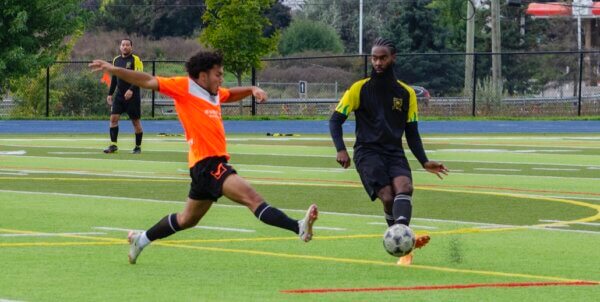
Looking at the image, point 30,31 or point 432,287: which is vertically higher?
point 30,31

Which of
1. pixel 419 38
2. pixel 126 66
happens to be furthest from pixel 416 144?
pixel 419 38

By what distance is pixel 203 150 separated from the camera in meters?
11.8

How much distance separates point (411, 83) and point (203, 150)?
47.0 metres

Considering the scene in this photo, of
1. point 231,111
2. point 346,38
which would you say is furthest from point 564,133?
point 346,38

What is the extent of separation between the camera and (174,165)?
84.6 feet

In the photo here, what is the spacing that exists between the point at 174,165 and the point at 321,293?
15.6 m

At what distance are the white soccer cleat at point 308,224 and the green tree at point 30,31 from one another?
18082mm

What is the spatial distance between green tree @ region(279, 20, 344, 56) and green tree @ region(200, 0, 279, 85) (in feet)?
143

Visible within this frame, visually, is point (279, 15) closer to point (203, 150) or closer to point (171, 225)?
point (171, 225)

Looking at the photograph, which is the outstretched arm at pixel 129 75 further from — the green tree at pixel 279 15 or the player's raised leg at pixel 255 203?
the green tree at pixel 279 15

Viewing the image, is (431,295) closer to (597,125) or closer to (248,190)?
(248,190)

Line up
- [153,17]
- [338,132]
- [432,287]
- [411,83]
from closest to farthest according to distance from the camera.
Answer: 1. [432,287]
2. [338,132]
3. [411,83]
4. [153,17]

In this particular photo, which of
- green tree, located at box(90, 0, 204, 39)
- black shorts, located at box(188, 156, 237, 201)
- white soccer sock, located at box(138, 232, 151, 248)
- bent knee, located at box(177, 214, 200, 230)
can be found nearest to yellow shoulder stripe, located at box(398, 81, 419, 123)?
black shorts, located at box(188, 156, 237, 201)

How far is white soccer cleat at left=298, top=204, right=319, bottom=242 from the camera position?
11.4 m
